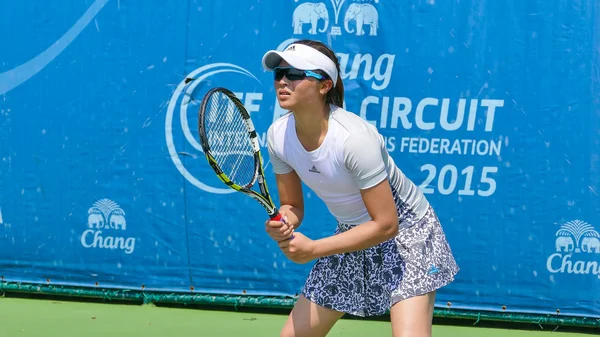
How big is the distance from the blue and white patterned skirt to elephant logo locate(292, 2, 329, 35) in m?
1.93

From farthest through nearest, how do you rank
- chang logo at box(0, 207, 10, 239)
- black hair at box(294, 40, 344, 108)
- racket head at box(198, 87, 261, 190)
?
chang logo at box(0, 207, 10, 239), racket head at box(198, 87, 261, 190), black hair at box(294, 40, 344, 108)

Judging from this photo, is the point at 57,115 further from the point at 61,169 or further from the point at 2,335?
the point at 2,335

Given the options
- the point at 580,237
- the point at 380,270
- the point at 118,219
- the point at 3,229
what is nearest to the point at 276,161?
the point at 380,270

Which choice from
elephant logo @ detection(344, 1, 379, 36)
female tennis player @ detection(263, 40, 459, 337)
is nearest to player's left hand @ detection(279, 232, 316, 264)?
female tennis player @ detection(263, 40, 459, 337)

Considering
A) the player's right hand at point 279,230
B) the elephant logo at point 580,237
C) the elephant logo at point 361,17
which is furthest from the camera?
the elephant logo at point 361,17

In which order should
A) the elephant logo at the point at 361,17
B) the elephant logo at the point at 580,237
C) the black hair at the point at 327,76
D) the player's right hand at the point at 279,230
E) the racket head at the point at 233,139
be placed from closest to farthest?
the player's right hand at the point at 279,230
the black hair at the point at 327,76
the racket head at the point at 233,139
the elephant logo at the point at 580,237
the elephant logo at the point at 361,17

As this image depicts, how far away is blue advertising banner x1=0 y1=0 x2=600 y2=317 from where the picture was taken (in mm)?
4977

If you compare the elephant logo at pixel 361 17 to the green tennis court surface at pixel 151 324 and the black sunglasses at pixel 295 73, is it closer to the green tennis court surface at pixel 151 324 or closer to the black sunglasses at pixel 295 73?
the green tennis court surface at pixel 151 324

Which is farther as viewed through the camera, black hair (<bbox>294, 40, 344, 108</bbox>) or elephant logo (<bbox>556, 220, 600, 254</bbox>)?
elephant logo (<bbox>556, 220, 600, 254</bbox>)

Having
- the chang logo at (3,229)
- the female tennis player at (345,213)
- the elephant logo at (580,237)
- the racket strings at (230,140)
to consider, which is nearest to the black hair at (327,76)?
the female tennis player at (345,213)

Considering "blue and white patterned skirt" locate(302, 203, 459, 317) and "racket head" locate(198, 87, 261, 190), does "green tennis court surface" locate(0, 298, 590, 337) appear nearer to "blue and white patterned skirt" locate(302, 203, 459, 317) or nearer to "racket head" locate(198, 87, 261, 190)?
"blue and white patterned skirt" locate(302, 203, 459, 317)

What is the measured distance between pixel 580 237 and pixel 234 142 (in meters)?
2.27

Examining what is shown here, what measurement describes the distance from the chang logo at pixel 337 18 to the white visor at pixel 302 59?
191 centimetres

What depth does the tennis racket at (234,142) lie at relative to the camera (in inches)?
→ 133
